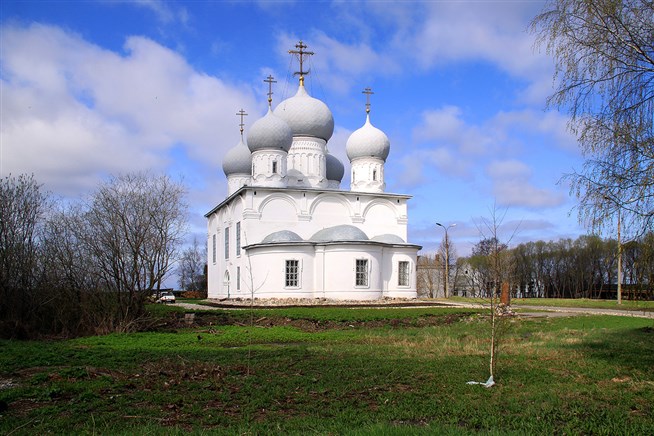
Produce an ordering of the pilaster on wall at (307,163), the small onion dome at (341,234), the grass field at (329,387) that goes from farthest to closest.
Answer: the pilaster on wall at (307,163) < the small onion dome at (341,234) < the grass field at (329,387)

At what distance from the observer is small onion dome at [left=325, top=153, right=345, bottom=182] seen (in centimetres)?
4384

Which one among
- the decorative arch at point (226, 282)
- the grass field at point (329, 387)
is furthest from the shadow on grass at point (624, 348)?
the decorative arch at point (226, 282)

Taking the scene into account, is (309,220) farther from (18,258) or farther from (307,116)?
(18,258)

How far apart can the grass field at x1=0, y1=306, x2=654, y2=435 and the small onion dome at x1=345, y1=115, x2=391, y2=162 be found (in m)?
26.2

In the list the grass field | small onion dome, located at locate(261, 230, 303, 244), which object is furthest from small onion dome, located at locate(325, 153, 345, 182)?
the grass field

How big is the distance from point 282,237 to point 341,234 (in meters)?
3.35

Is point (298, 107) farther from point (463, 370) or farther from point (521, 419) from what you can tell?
point (521, 419)

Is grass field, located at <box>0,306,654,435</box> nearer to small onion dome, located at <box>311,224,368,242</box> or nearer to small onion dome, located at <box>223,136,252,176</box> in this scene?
small onion dome, located at <box>311,224,368,242</box>

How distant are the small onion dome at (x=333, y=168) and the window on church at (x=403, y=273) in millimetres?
10499

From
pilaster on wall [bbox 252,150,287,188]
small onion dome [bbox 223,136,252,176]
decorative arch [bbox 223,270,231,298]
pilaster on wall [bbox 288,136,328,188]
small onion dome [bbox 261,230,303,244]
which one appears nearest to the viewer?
small onion dome [bbox 261,230,303,244]

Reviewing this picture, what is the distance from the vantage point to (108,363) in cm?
1083

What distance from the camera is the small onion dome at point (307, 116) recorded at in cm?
4006

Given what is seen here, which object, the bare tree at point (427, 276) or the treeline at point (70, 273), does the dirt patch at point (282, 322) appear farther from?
the bare tree at point (427, 276)

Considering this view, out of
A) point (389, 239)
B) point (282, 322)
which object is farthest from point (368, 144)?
point (282, 322)
